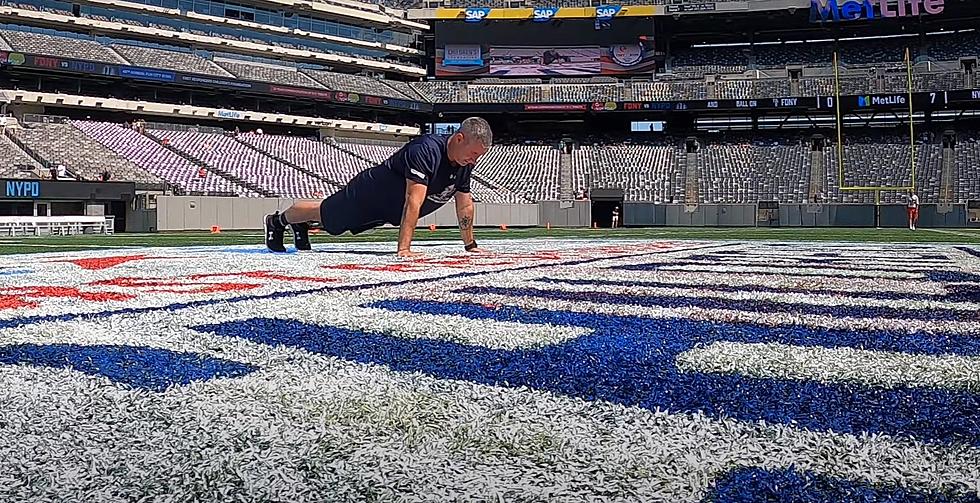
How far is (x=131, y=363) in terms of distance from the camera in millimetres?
1863

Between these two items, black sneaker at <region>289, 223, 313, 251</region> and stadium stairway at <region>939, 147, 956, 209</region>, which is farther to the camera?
stadium stairway at <region>939, 147, 956, 209</region>

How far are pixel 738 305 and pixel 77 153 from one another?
87.8 feet

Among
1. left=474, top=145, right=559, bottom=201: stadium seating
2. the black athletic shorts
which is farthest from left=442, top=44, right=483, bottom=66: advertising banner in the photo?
the black athletic shorts

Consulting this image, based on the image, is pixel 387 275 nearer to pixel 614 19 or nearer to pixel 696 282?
pixel 696 282

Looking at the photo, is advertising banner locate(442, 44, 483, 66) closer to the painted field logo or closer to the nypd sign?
the painted field logo

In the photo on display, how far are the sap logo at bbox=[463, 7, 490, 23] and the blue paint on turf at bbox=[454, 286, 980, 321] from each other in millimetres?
38236

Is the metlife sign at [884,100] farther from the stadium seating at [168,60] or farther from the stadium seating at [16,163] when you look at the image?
the stadium seating at [16,163]

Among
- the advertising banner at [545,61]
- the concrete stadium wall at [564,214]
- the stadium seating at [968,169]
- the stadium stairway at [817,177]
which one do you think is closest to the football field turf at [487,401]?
the concrete stadium wall at [564,214]

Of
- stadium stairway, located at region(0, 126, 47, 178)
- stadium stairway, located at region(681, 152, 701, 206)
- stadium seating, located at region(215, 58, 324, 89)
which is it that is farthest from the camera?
stadium seating, located at region(215, 58, 324, 89)

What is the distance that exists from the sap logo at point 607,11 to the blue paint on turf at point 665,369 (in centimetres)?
3853

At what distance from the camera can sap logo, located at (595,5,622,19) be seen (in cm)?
3922

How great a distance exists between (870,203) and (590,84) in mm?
14997

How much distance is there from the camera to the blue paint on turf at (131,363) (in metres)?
1.72

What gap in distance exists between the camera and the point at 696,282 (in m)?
4.23
